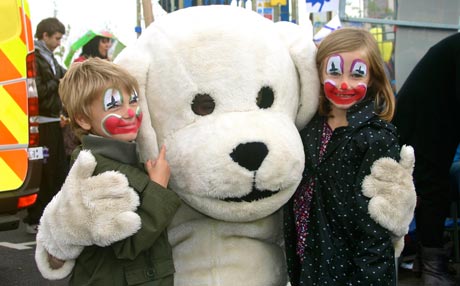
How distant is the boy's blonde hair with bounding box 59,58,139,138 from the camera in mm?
2064

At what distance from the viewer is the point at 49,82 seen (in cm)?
579

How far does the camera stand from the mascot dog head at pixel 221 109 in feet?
6.78

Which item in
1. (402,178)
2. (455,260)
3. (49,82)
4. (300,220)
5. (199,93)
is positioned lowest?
(455,260)

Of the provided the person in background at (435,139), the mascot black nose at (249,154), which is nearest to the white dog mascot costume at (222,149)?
the mascot black nose at (249,154)

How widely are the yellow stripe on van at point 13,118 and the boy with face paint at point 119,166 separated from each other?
2.11m

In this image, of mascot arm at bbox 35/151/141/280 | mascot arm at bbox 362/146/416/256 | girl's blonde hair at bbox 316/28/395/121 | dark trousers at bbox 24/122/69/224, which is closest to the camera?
mascot arm at bbox 35/151/141/280

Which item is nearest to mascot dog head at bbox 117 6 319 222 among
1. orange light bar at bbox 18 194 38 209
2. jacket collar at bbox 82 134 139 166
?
jacket collar at bbox 82 134 139 166

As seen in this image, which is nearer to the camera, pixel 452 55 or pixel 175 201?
pixel 175 201

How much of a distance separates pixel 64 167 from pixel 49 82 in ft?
2.77

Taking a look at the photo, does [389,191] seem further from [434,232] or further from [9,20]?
[9,20]

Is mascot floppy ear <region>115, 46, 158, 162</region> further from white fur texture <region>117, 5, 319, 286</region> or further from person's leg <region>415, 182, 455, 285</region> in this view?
person's leg <region>415, 182, 455, 285</region>

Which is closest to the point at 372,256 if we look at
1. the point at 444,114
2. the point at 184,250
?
the point at 184,250

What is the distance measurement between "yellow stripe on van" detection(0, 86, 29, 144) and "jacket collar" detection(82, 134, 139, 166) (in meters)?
2.21

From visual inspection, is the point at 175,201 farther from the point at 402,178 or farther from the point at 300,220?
the point at 402,178
